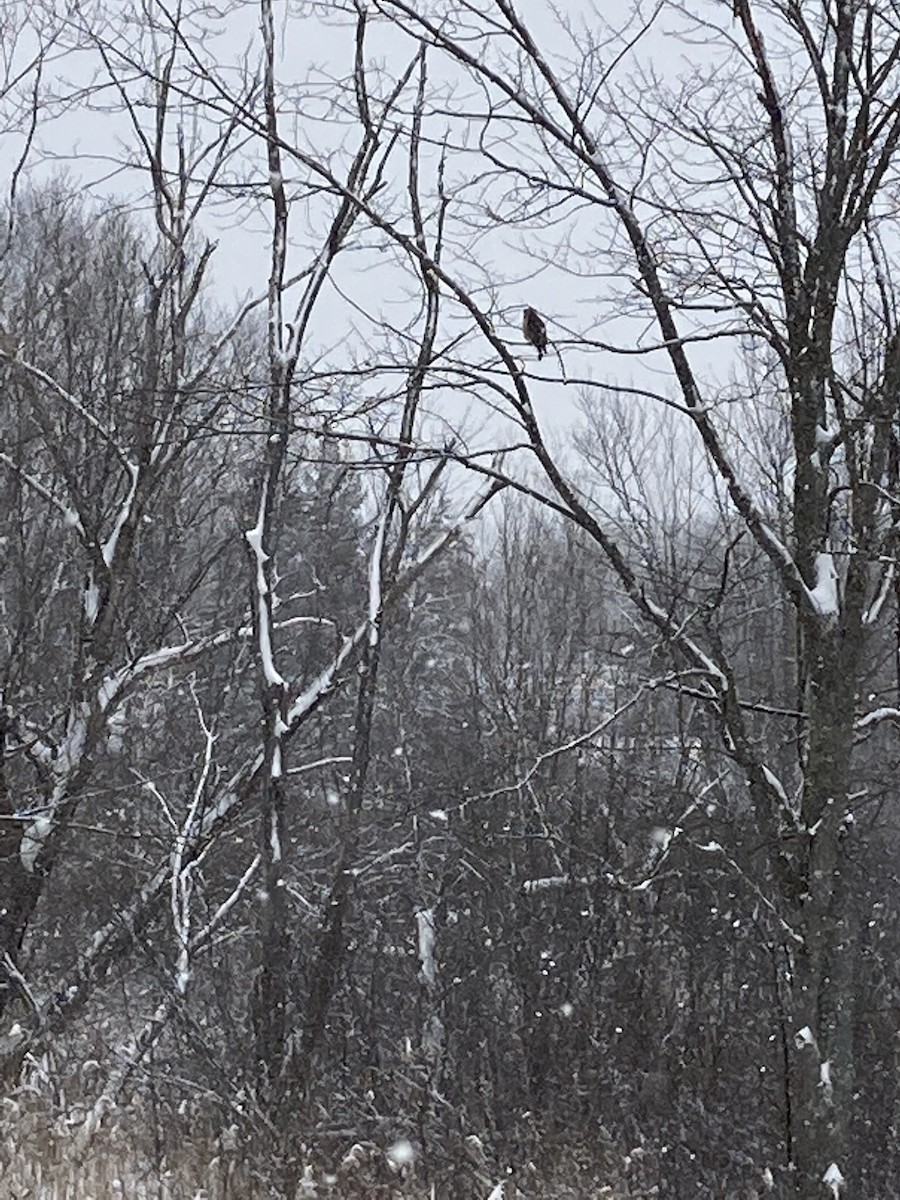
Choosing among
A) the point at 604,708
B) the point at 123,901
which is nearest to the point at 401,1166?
the point at 123,901

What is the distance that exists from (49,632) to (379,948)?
13.9 ft

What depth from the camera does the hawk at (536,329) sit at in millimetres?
4023

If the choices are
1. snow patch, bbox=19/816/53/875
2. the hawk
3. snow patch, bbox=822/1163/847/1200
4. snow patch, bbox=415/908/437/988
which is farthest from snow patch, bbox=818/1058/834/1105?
snow patch, bbox=415/908/437/988

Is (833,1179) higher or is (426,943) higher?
(833,1179)

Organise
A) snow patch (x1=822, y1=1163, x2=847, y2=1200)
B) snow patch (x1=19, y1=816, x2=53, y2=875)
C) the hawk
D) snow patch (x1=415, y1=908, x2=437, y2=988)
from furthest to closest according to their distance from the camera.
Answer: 1. snow patch (x1=415, y1=908, x2=437, y2=988)
2. snow patch (x1=19, y1=816, x2=53, y2=875)
3. the hawk
4. snow patch (x1=822, y1=1163, x2=847, y2=1200)

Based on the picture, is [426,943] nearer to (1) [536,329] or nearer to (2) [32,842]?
(2) [32,842]

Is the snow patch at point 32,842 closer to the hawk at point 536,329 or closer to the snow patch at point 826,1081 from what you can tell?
the hawk at point 536,329

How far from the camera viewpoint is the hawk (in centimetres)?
402

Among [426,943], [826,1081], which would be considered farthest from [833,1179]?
[426,943]

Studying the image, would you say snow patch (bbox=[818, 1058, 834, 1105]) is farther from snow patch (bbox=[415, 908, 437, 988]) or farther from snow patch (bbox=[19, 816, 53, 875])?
snow patch (bbox=[415, 908, 437, 988])

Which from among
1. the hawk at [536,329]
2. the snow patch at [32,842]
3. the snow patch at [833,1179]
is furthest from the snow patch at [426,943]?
the hawk at [536,329]

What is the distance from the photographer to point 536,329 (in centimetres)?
402

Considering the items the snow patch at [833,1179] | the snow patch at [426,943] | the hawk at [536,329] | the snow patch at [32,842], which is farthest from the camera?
the snow patch at [426,943]

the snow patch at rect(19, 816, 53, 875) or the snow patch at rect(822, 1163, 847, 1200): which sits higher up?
the snow patch at rect(19, 816, 53, 875)
